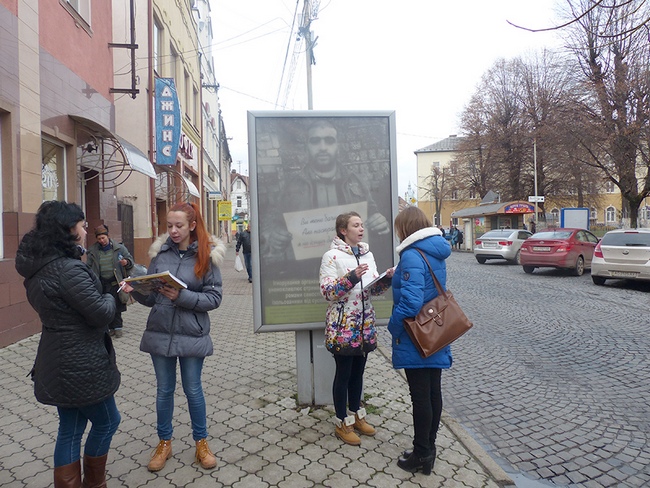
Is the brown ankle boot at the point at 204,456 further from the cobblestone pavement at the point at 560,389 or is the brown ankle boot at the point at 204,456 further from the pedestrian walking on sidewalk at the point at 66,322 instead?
the cobblestone pavement at the point at 560,389

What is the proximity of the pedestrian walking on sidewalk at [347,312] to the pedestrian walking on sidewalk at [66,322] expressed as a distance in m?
1.44

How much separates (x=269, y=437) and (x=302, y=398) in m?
0.69

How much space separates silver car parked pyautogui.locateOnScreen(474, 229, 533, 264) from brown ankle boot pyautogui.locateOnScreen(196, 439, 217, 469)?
18422 mm

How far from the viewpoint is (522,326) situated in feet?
26.2

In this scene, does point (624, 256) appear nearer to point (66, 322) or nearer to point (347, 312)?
point (347, 312)

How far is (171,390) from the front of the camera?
130 inches

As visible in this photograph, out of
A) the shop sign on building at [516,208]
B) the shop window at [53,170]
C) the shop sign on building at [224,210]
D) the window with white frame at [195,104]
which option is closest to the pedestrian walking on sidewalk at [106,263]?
the shop window at [53,170]

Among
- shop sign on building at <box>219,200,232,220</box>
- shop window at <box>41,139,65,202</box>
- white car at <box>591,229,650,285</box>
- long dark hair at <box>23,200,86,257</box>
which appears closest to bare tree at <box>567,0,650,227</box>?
white car at <box>591,229,650,285</box>

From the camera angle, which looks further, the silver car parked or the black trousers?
the silver car parked

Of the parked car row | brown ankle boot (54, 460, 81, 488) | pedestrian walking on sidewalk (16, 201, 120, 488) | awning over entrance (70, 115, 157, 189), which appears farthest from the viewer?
the parked car row

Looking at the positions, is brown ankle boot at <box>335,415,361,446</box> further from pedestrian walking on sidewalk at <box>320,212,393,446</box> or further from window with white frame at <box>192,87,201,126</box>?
window with white frame at <box>192,87,201,126</box>

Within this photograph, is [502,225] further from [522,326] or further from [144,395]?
[144,395]

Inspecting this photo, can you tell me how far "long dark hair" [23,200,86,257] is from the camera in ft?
8.21

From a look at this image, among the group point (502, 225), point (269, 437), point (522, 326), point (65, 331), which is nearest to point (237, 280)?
point (522, 326)
